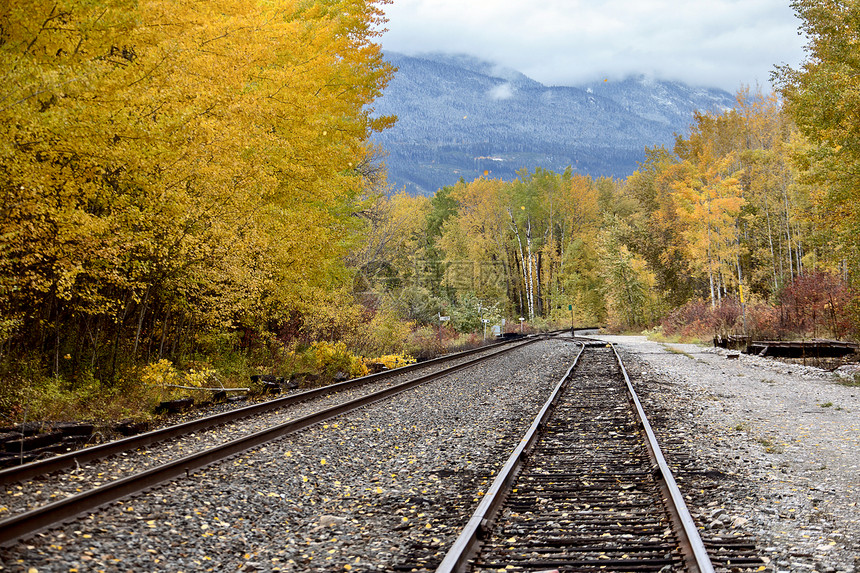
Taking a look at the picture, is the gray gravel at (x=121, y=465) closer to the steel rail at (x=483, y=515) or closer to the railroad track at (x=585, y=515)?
the steel rail at (x=483, y=515)

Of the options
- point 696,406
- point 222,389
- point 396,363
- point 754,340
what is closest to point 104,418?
point 222,389

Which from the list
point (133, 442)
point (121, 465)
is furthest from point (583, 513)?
point (133, 442)

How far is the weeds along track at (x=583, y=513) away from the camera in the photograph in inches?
173

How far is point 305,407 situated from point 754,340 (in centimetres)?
2155

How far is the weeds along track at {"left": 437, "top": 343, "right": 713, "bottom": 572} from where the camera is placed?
439 centimetres

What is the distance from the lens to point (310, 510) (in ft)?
19.7

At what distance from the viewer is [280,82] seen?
46.3 feet

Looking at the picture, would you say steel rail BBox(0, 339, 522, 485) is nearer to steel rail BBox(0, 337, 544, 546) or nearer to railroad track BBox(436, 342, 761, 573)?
steel rail BBox(0, 337, 544, 546)

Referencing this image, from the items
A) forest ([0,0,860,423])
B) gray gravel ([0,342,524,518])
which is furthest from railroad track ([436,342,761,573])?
forest ([0,0,860,423])

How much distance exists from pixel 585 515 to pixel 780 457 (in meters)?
3.63

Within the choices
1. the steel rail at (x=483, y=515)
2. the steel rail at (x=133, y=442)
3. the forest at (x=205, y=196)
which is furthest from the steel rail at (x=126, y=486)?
the steel rail at (x=483, y=515)

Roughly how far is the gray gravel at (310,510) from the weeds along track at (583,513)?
12.6 inches

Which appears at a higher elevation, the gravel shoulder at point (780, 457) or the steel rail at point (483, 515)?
the steel rail at point (483, 515)

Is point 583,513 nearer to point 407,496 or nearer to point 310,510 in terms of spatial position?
point 407,496
